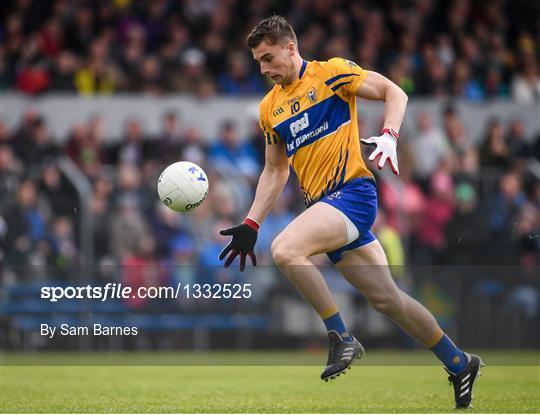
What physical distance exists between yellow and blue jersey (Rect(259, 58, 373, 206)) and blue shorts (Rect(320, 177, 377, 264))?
0.07 metres

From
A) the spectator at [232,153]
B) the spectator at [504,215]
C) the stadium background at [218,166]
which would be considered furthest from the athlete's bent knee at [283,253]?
the spectator at [504,215]

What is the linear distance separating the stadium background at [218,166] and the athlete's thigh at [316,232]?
5.50 metres

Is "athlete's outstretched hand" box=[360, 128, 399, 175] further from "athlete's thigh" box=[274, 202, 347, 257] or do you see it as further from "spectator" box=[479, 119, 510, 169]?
"spectator" box=[479, 119, 510, 169]

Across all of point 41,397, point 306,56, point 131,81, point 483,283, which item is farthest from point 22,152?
point 41,397

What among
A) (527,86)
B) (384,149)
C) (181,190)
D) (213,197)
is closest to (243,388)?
(181,190)

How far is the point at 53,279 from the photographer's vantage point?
14539 millimetres

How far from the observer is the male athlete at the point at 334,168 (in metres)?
8.46

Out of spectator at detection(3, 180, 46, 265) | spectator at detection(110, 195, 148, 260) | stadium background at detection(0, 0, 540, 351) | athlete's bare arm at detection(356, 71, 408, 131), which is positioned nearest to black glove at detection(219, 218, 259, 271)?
athlete's bare arm at detection(356, 71, 408, 131)

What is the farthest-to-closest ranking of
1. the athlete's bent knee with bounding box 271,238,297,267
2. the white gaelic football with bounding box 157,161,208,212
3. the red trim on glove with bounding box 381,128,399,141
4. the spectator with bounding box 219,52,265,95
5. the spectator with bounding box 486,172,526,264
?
the spectator with bounding box 219,52,265,95 → the spectator with bounding box 486,172,526,264 → the white gaelic football with bounding box 157,161,208,212 → the red trim on glove with bounding box 381,128,399,141 → the athlete's bent knee with bounding box 271,238,297,267

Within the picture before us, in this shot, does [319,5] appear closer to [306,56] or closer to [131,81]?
[306,56]

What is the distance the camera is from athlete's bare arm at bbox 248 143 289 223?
900 cm

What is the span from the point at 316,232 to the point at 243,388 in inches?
108

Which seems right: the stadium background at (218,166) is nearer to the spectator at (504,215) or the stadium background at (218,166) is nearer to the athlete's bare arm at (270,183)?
the spectator at (504,215)

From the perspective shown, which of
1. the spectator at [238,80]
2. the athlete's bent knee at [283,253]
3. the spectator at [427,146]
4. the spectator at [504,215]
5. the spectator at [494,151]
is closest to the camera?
the athlete's bent knee at [283,253]
